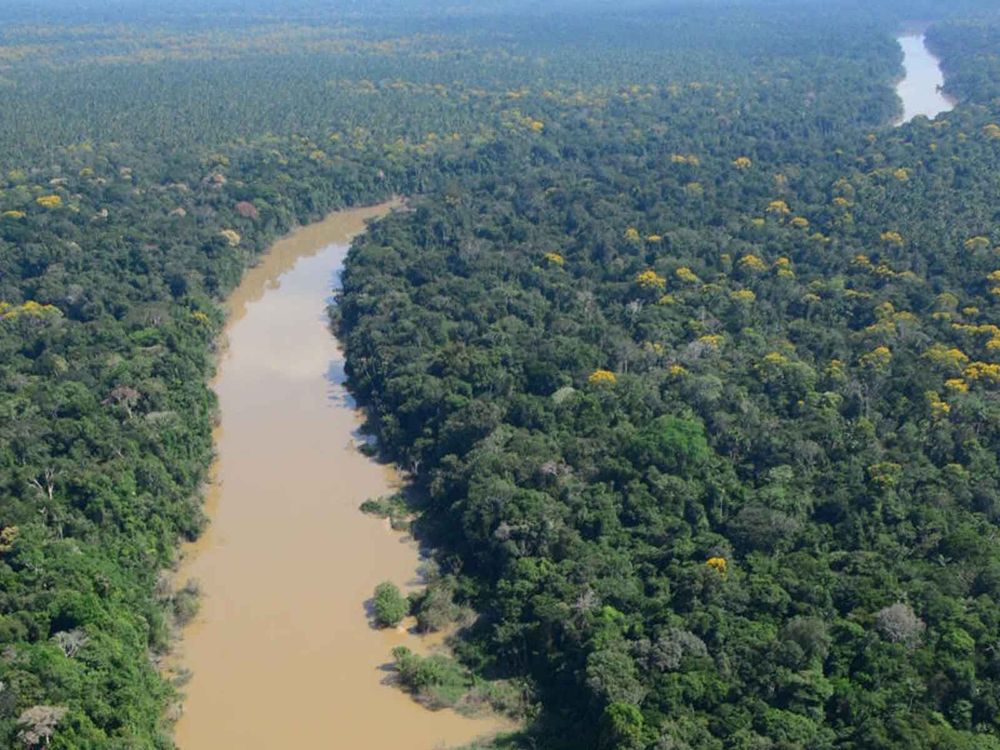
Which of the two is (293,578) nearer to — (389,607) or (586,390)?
(389,607)

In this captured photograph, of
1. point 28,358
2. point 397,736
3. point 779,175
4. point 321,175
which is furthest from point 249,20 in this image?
point 397,736

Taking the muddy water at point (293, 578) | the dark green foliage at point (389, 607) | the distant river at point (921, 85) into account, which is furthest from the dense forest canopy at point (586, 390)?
the distant river at point (921, 85)

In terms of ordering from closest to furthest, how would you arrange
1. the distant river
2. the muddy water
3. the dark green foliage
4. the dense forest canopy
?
the dense forest canopy
the muddy water
the dark green foliage
the distant river

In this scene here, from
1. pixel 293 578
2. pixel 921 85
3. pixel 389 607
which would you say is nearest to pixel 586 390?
pixel 389 607

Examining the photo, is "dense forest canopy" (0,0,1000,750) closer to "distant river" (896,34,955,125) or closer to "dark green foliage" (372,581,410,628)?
"dark green foliage" (372,581,410,628)

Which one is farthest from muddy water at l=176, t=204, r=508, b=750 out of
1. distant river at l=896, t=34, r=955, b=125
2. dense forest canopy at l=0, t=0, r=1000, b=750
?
distant river at l=896, t=34, r=955, b=125

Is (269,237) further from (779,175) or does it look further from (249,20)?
(249,20)
